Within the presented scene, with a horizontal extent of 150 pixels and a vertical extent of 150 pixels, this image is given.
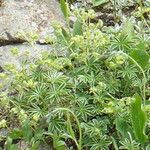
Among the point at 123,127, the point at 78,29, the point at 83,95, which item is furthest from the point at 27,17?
the point at 123,127

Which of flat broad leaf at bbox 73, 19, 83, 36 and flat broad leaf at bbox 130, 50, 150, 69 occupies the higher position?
flat broad leaf at bbox 73, 19, 83, 36

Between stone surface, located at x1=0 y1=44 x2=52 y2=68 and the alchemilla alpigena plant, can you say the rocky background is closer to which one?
stone surface, located at x1=0 y1=44 x2=52 y2=68

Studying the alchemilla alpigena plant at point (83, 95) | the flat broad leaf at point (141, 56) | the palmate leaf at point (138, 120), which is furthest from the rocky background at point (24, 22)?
the palmate leaf at point (138, 120)

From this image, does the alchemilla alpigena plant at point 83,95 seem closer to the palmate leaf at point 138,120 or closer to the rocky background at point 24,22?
the palmate leaf at point 138,120

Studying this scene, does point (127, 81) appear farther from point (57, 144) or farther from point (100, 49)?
point (57, 144)

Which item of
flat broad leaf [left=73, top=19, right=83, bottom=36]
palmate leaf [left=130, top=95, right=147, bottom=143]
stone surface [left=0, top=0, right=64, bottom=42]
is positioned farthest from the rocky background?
palmate leaf [left=130, top=95, right=147, bottom=143]

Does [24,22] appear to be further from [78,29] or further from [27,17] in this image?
[78,29]

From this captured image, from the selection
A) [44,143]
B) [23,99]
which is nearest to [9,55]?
[23,99]
